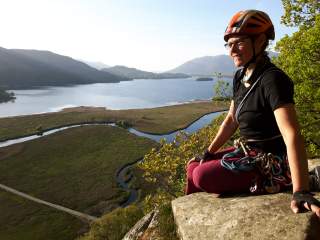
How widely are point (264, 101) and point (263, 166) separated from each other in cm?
139

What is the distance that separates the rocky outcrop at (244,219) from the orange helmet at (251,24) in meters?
3.08

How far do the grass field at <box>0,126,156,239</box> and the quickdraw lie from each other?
186 ft

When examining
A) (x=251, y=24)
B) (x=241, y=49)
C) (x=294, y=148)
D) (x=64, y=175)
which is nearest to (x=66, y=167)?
(x=64, y=175)

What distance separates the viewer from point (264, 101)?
227 inches

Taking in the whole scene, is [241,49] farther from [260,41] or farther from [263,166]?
[263,166]

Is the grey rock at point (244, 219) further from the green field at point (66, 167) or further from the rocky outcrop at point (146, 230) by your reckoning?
the green field at point (66, 167)

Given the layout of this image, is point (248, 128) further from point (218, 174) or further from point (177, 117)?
point (177, 117)

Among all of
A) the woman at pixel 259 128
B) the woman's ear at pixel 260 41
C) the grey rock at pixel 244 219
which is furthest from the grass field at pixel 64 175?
the woman's ear at pixel 260 41

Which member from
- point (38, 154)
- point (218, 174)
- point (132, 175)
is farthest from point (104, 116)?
point (218, 174)

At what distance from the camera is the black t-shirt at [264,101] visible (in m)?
5.29

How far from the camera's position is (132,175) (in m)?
85.6

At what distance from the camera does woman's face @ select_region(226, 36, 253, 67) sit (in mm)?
6079

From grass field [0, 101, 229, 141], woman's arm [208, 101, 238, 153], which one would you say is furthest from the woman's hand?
grass field [0, 101, 229, 141]

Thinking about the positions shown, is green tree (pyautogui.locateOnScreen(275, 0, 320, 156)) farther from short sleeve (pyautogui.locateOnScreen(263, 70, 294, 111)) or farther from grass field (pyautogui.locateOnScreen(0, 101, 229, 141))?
grass field (pyautogui.locateOnScreen(0, 101, 229, 141))
